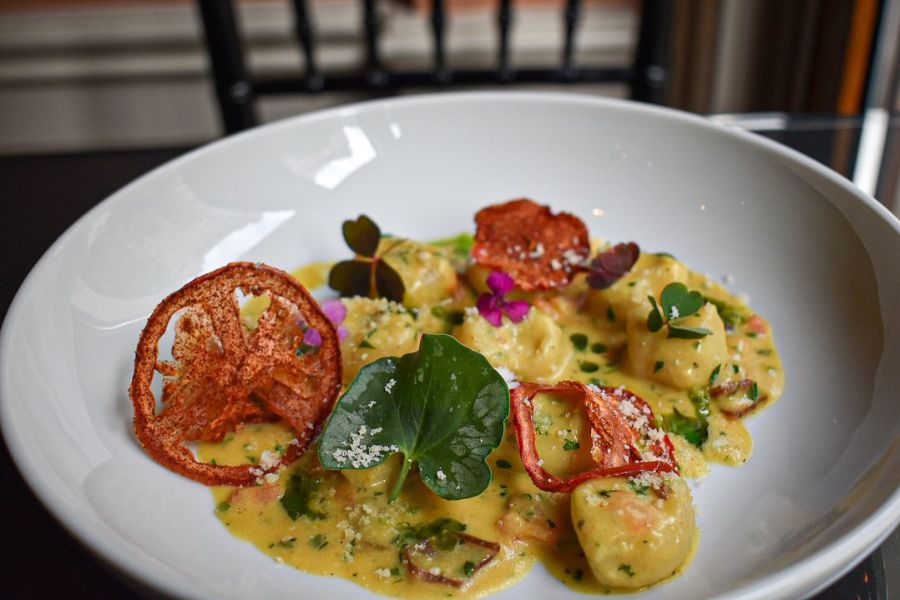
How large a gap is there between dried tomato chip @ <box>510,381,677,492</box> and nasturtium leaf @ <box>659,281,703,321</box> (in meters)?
0.16

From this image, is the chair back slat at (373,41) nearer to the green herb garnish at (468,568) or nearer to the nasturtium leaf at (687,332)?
the nasturtium leaf at (687,332)

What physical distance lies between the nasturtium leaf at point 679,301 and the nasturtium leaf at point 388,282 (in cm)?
43

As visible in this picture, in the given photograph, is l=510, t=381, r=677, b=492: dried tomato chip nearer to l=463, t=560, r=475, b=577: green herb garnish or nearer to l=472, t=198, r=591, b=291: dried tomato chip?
l=463, t=560, r=475, b=577: green herb garnish

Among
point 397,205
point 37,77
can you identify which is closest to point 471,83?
point 397,205

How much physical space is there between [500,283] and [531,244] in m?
0.11

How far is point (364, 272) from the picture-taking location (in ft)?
4.61

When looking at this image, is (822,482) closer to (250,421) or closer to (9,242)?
(250,421)

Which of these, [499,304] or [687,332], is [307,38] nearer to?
[499,304]

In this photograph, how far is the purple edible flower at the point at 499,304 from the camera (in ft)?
4.34

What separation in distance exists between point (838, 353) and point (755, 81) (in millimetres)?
2234

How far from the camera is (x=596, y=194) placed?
64.7 inches

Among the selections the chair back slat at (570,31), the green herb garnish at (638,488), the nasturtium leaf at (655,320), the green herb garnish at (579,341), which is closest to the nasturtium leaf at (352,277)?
the green herb garnish at (579,341)

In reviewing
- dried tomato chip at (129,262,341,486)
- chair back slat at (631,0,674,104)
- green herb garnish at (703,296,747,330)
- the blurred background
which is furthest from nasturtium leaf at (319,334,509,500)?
the blurred background

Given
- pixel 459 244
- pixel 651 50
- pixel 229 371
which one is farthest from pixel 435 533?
pixel 651 50
